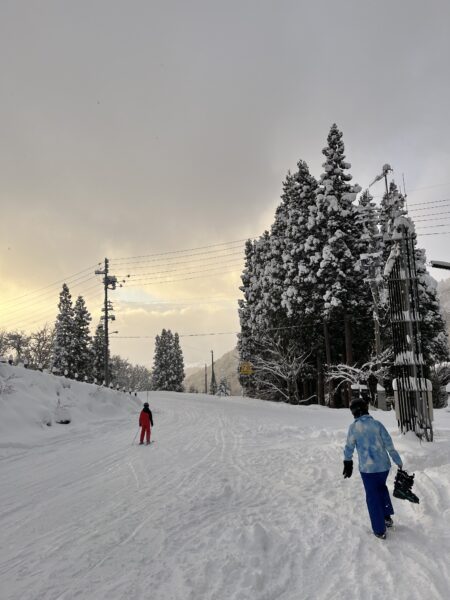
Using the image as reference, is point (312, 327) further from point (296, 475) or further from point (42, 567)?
point (42, 567)

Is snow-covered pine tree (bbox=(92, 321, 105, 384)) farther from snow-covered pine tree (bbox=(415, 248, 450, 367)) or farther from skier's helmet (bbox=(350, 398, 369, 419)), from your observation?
skier's helmet (bbox=(350, 398, 369, 419))

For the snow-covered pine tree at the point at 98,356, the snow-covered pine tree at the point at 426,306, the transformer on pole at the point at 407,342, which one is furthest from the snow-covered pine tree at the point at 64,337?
the transformer on pole at the point at 407,342

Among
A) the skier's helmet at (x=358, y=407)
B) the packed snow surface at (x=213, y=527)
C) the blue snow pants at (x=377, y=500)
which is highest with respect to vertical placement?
the skier's helmet at (x=358, y=407)

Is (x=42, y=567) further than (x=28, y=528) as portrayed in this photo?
No

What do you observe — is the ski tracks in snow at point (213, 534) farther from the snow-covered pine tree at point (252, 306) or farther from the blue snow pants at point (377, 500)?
the snow-covered pine tree at point (252, 306)

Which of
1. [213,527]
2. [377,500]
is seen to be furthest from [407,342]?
[213,527]

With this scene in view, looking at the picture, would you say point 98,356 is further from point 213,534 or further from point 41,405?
point 213,534

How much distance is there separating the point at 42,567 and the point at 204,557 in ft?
5.08

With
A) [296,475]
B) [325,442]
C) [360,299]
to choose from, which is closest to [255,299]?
[360,299]

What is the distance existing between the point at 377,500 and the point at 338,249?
25.1 meters

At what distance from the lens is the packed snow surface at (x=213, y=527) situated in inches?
148

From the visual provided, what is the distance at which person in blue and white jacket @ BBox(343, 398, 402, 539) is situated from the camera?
492cm

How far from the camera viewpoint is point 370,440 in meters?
5.20

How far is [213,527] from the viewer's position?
5277mm
